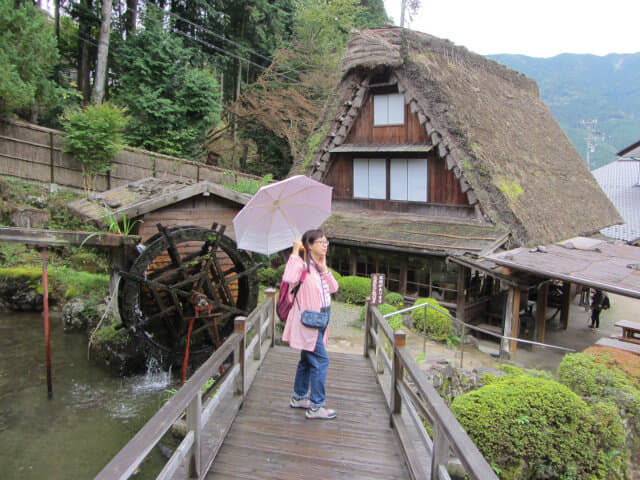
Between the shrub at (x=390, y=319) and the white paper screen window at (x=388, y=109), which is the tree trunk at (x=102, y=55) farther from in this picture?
the shrub at (x=390, y=319)

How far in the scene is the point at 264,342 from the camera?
21.6 feet

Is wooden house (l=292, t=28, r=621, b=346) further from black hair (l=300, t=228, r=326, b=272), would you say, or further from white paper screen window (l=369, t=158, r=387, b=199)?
black hair (l=300, t=228, r=326, b=272)

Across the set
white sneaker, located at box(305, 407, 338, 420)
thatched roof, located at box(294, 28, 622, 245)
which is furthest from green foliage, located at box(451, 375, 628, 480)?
thatched roof, located at box(294, 28, 622, 245)

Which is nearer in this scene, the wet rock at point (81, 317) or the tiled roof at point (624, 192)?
the wet rock at point (81, 317)

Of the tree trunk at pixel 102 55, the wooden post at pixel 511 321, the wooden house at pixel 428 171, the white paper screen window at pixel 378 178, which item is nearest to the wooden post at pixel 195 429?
the wooden house at pixel 428 171

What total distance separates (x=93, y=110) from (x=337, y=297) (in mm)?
10222

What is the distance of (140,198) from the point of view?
9.70 m

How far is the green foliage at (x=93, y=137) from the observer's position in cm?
1451

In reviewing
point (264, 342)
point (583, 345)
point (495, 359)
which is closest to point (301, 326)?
point (264, 342)

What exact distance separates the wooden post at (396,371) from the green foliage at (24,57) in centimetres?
1474

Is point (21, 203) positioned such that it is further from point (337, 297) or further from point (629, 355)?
point (629, 355)

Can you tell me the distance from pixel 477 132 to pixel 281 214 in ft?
30.2

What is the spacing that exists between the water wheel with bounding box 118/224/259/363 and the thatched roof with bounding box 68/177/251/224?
2.44 ft

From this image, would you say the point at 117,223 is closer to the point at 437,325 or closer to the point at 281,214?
the point at 281,214
